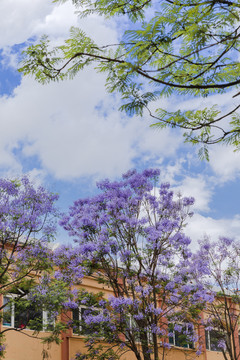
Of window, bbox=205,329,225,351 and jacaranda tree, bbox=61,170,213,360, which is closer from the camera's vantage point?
jacaranda tree, bbox=61,170,213,360

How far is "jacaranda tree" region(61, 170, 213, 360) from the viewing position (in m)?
14.4

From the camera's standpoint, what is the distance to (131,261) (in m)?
14.9

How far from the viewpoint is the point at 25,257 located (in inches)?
518

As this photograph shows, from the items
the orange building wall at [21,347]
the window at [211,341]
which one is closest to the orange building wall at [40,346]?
the orange building wall at [21,347]

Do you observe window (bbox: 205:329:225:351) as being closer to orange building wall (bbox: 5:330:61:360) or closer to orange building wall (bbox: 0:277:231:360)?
orange building wall (bbox: 0:277:231:360)

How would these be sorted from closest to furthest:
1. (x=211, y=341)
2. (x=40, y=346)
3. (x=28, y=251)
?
(x=28, y=251), (x=40, y=346), (x=211, y=341)

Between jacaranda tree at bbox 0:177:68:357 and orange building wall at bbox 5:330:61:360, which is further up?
jacaranda tree at bbox 0:177:68:357

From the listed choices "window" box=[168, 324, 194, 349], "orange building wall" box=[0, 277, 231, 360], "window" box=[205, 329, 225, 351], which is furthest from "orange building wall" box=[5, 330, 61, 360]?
"window" box=[205, 329, 225, 351]

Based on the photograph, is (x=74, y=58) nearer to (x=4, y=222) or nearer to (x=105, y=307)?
(x=4, y=222)

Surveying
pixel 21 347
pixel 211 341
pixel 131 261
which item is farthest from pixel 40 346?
pixel 211 341

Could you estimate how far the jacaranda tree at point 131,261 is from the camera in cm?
1441

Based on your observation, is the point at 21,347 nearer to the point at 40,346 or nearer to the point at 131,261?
the point at 40,346

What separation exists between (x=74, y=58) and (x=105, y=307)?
32.1 ft

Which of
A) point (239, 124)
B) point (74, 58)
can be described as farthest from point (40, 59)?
point (239, 124)
